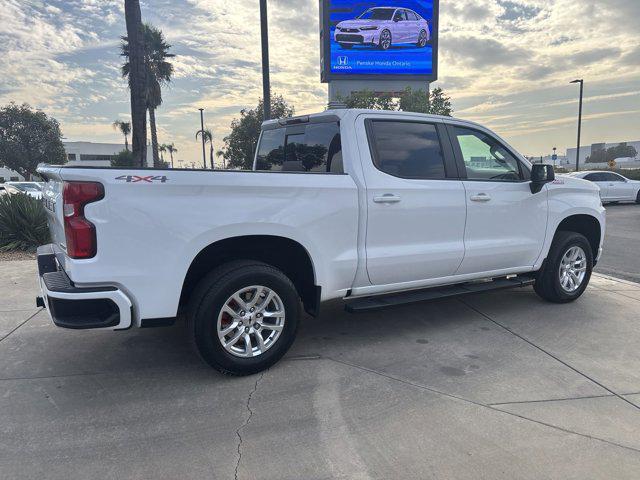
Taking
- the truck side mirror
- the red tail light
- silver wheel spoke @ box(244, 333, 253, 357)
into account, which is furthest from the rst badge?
the truck side mirror

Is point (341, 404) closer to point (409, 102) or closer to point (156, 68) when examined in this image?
point (409, 102)

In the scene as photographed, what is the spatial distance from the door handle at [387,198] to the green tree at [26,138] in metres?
51.0

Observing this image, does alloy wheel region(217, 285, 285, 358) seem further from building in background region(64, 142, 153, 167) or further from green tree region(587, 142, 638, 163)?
building in background region(64, 142, 153, 167)

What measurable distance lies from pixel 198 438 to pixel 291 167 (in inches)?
99.8

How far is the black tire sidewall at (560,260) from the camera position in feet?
17.8

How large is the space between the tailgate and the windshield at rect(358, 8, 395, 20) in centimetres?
2558

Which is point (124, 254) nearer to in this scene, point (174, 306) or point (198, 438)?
point (174, 306)

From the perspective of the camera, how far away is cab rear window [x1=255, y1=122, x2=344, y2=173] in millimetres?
4238

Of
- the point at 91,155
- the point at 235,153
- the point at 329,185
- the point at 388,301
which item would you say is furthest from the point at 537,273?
the point at 91,155

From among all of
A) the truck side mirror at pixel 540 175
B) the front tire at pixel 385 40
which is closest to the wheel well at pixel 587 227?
the truck side mirror at pixel 540 175

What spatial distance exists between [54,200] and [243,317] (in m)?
1.59

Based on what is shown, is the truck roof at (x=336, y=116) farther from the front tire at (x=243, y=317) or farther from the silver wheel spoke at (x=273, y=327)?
the silver wheel spoke at (x=273, y=327)

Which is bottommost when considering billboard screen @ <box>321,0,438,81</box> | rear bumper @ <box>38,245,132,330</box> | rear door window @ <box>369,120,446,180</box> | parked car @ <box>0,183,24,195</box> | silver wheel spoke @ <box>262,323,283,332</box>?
silver wheel spoke @ <box>262,323,283,332</box>

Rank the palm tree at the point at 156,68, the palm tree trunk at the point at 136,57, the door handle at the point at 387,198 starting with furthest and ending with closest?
the palm tree at the point at 156,68 < the palm tree trunk at the point at 136,57 < the door handle at the point at 387,198
